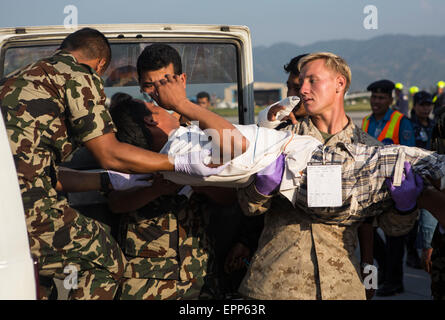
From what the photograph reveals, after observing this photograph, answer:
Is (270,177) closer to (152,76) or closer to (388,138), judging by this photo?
(152,76)

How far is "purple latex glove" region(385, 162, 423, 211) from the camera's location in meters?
2.09

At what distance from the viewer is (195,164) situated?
2.18 m

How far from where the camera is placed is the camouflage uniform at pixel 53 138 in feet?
7.32

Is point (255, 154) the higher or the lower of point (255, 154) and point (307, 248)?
the higher

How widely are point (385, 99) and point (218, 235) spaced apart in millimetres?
3563

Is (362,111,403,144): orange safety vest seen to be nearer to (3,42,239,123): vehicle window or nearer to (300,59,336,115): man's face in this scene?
(3,42,239,123): vehicle window

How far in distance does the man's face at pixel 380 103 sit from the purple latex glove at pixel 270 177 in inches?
161

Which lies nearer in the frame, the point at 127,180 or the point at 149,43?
the point at 127,180

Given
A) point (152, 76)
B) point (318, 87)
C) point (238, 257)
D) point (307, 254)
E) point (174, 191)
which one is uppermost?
point (152, 76)

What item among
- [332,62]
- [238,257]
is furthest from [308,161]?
[238,257]

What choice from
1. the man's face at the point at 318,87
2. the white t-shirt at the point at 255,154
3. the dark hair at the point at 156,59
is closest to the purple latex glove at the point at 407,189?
the white t-shirt at the point at 255,154

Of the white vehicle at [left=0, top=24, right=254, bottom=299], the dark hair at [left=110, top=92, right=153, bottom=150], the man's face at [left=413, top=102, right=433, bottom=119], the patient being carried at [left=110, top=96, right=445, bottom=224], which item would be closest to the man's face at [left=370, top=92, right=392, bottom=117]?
the man's face at [left=413, top=102, right=433, bottom=119]

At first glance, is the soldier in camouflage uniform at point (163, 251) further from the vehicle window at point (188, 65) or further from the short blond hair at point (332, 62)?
the short blond hair at point (332, 62)

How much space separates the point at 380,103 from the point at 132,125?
12.9ft
